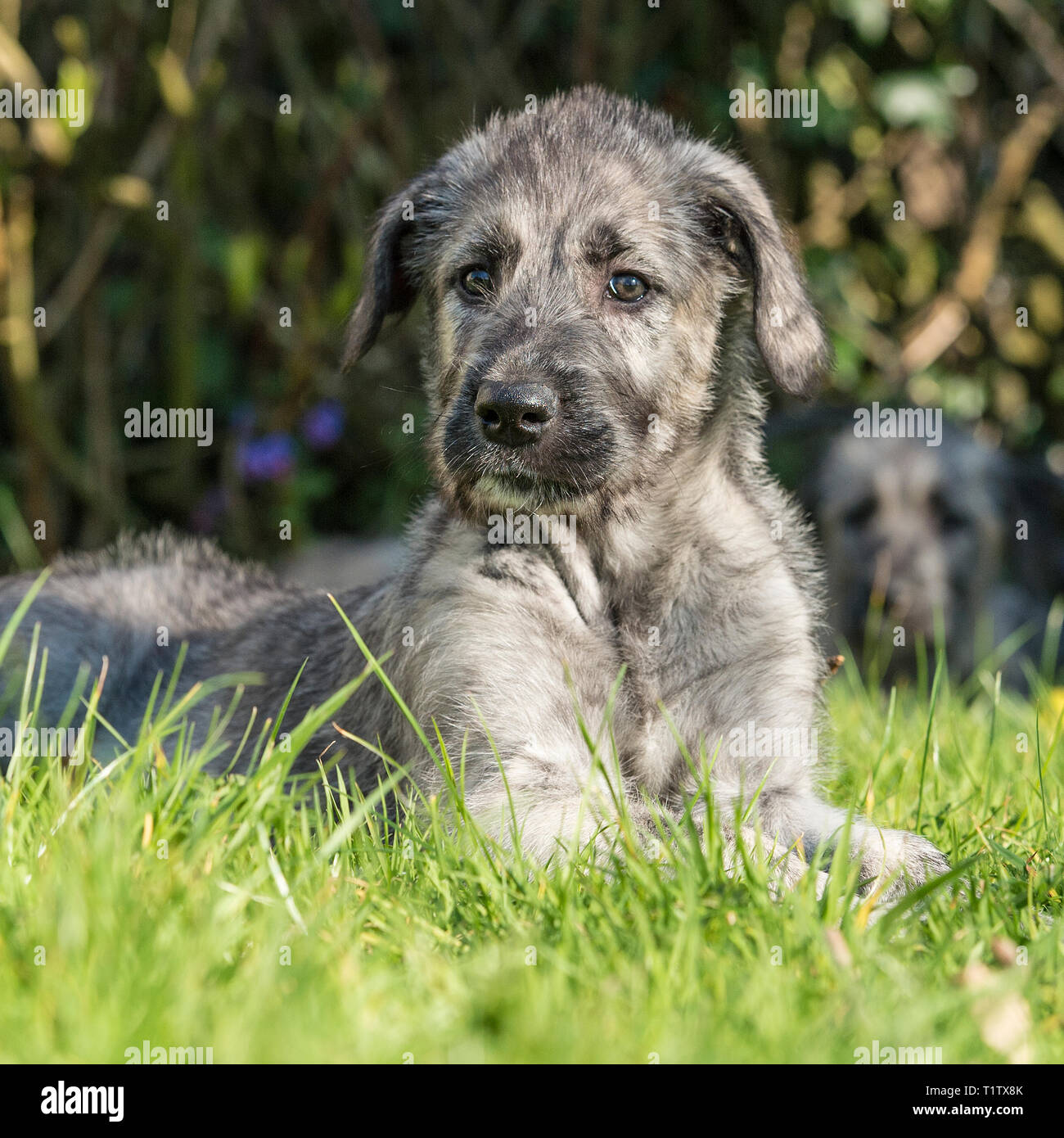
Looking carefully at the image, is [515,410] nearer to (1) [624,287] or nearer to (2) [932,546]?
(1) [624,287]

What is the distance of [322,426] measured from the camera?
8258 millimetres

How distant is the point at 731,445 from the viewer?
4066mm

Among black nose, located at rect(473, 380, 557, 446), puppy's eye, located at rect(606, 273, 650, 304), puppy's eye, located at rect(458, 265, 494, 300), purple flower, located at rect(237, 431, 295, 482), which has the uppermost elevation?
puppy's eye, located at rect(458, 265, 494, 300)

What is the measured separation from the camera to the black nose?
11.3 ft

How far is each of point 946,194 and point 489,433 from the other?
6761mm

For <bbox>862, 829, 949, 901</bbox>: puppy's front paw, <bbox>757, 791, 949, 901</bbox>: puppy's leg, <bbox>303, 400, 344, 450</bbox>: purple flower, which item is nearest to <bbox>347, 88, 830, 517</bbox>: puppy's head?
<bbox>757, 791, 949, 901</bbox>: puppy's leg

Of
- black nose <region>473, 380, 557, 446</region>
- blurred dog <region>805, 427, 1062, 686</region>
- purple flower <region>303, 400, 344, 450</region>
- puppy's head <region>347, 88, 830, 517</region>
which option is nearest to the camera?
black nose <region>473, 380, 557, 446</region>

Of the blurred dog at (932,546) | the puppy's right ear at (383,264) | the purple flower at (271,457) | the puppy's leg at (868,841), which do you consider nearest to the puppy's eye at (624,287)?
the puppy's right ear at (383,264)

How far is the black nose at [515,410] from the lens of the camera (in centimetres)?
345

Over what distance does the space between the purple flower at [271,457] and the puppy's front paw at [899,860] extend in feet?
17.4

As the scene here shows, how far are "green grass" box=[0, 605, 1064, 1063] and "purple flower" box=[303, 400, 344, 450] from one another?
5.21 metres

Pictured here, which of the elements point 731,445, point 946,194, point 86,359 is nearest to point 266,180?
point 86,359

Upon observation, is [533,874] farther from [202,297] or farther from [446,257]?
[202,297]

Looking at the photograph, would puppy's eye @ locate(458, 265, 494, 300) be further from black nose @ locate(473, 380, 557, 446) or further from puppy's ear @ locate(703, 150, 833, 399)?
puppy's ear @ locate(703, 150, 833, 399)
